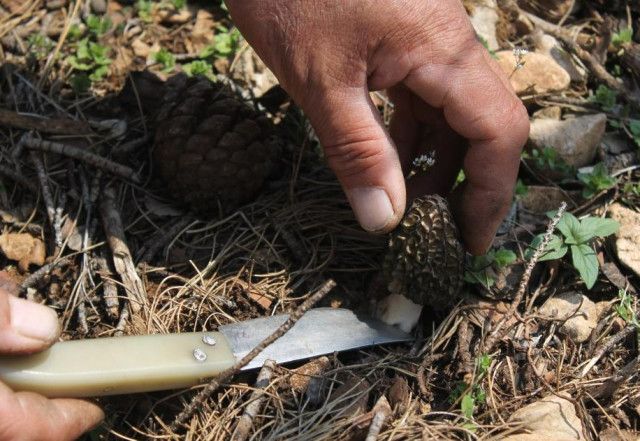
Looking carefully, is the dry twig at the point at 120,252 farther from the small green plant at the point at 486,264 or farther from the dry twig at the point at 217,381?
the small green plant at the point at 486,264

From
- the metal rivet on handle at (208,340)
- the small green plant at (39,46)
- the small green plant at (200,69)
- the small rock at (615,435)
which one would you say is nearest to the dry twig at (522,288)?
the small rock at (615,435)

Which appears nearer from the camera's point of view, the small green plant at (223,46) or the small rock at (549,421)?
the small rock at (549,421)

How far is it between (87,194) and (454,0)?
1382 mm

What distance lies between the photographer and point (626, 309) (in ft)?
7.11

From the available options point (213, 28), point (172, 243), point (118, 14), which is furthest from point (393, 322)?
point (118, 14)

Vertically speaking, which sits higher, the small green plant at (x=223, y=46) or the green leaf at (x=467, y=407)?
the small green plant at (x=223, y=46)

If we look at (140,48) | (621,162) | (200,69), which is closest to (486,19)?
(621,162)

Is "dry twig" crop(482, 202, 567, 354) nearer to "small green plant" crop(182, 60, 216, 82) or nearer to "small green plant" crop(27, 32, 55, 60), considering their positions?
"small green plant" crop(182, 60, 216, 82)

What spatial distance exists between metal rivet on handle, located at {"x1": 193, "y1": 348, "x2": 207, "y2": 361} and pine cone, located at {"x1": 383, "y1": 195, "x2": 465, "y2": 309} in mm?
597

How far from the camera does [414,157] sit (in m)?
2.39

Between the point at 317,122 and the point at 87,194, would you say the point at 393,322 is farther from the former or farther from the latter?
the point at 87,194

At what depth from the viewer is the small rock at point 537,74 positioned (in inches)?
109

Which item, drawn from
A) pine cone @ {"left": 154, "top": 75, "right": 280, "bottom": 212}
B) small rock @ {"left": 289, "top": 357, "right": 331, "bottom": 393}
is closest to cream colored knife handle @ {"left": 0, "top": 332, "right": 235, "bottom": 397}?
small rock @ {"left": 289, "top": 357, "right": 331, "bottom": 393}

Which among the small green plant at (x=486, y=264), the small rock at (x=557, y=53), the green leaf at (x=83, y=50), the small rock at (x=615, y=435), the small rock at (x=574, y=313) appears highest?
the green leaf at (x=83, y=50)
